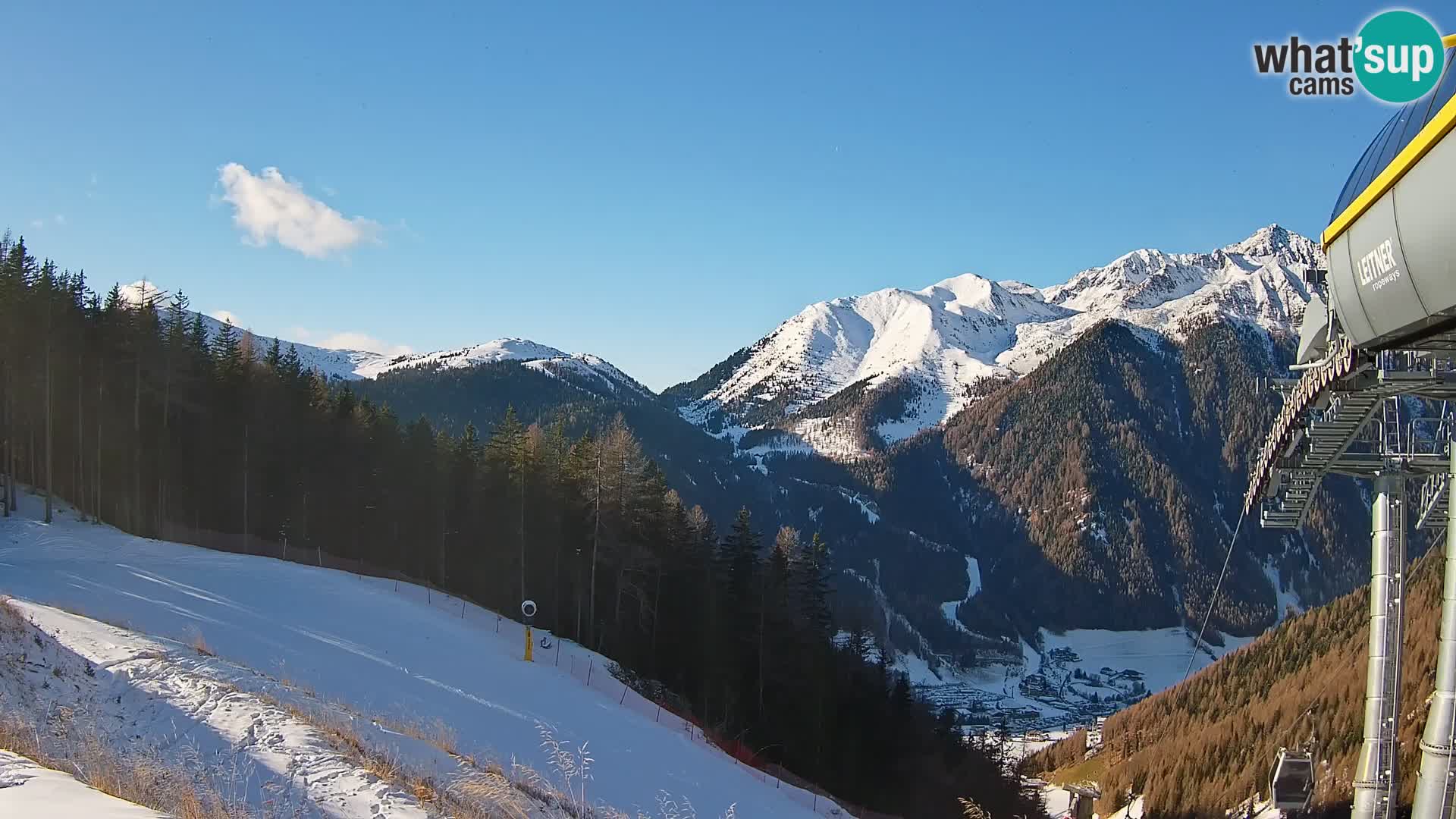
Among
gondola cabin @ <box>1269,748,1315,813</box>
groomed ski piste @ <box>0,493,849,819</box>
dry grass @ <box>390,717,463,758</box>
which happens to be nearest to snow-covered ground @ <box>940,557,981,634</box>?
groomed ski piste @ <box>0,493,849,819</box>

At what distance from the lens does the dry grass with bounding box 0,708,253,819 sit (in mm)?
7203

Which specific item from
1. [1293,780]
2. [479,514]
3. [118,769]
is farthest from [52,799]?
[479,514]

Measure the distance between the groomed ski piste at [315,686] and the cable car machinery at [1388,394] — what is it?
7.49 m

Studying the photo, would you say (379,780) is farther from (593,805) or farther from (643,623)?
(643,623)

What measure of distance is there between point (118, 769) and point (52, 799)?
1.87 metres

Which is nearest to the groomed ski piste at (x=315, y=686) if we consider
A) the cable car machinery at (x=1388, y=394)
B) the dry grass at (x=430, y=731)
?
the dry grass at (x=430, y=731)

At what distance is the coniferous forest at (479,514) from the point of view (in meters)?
36.0

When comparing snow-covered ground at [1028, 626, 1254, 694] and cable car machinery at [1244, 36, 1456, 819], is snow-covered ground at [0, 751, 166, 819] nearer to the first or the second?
cable car machinery at [1244, 36, 1456, 819]

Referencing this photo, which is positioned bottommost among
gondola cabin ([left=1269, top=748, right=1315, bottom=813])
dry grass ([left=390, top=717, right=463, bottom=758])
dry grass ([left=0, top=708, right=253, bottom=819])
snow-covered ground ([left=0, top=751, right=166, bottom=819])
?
gondola cabin ([left=1269, top=748, right=1315, bottom=813])

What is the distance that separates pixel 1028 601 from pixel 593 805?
17864 centimetres

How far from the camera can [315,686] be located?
48.4ft

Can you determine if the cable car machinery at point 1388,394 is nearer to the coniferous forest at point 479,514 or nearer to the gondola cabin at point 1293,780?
the gondola cabin at point 1293,780

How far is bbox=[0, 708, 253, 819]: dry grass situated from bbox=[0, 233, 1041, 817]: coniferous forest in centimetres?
2672

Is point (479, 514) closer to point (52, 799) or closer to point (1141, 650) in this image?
point (52, 799)
